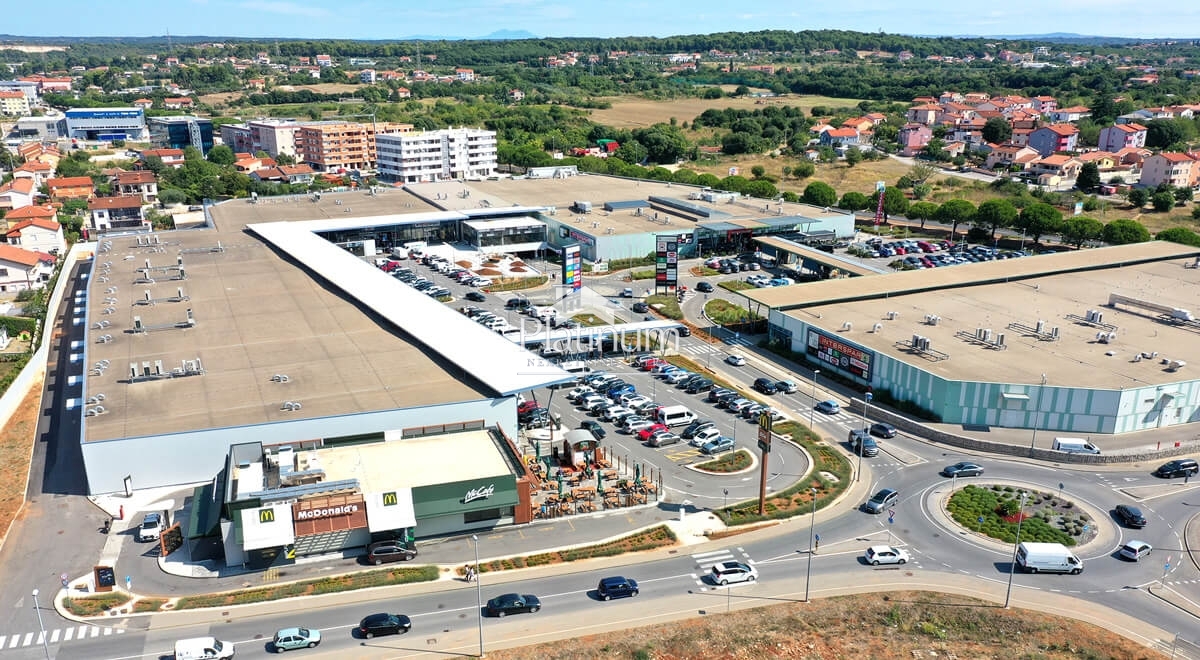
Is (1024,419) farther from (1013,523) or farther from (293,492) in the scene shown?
(293,492)

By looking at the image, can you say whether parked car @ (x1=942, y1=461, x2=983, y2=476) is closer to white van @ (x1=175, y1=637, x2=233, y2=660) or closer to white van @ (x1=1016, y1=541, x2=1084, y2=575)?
white van @ (x1=1016, y1=541, x2=1084, y2=575)

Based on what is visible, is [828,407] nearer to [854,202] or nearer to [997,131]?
[854,202]

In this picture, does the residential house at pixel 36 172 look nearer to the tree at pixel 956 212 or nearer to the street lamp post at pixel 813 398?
the street lamp post at pixel 813 398

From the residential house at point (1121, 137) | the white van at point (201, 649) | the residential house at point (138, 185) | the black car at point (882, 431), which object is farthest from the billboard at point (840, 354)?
the residential house at point (1121, 137)

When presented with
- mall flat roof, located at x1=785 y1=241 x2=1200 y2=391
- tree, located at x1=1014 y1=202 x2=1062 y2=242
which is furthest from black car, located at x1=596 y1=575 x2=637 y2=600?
tree, located at x1=1014 y1=202 x2=1062 y2=242

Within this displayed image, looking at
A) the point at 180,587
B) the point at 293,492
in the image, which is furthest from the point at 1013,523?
the point at 180,587

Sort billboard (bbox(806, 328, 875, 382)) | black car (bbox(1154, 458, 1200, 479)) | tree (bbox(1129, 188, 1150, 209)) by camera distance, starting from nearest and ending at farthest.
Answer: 1. black car (bbox(1154, 458, 1200, 479))
2. billboard (bbox(806, 328, 875, 382))
3. tree (bbox(1129, 188, 1150, 209))
